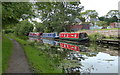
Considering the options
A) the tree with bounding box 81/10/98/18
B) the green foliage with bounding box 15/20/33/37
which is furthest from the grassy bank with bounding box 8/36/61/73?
the tree with bounding box 81/10/98/18

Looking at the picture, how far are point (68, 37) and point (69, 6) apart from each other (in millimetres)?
8241

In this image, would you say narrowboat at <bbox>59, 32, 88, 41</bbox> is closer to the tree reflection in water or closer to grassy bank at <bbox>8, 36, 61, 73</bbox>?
the tree reflection in water

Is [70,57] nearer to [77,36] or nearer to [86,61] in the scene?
[86,61]

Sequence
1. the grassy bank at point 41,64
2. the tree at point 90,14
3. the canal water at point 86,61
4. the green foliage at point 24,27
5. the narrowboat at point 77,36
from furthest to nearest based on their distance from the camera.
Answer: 1. the tree at point 90,14
2. the green foliage at point 24,27
3. the narrowboat at point 77,36
4. the canal water at point 86,61
5. the grassy bank at point 41,64

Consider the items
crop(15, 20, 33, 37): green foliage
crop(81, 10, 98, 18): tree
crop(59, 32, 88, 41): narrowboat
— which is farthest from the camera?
crop(81, 10, 98, 18): tree

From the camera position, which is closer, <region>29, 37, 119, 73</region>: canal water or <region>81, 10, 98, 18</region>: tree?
<region>29, 37, 119, 73</region>: canal water

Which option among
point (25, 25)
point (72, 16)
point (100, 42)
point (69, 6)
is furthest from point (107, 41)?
point (25, 25)

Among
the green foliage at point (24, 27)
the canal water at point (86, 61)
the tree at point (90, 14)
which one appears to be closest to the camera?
the canal water at point (86, 61)

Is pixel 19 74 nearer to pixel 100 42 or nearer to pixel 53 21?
pixel 100 42

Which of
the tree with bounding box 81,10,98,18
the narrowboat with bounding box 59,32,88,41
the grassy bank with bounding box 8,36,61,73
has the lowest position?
the grassy bank with bounding box 8,36,61,73

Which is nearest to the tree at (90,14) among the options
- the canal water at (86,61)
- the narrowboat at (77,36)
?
the narrowboat at (77,36)

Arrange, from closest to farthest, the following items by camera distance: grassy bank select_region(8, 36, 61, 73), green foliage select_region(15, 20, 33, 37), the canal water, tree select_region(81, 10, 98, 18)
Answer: grassy bank select_region(8, 36, 61, 73) → the canal water → green foliage select_region(15, 20, 33, 37) → tree select_region(81, 10, 98, 18)

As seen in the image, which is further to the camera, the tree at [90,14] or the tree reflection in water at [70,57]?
the tree at [90,14]

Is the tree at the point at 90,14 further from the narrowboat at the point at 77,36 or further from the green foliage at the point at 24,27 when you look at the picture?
the narrowboat at the point at 77,36
